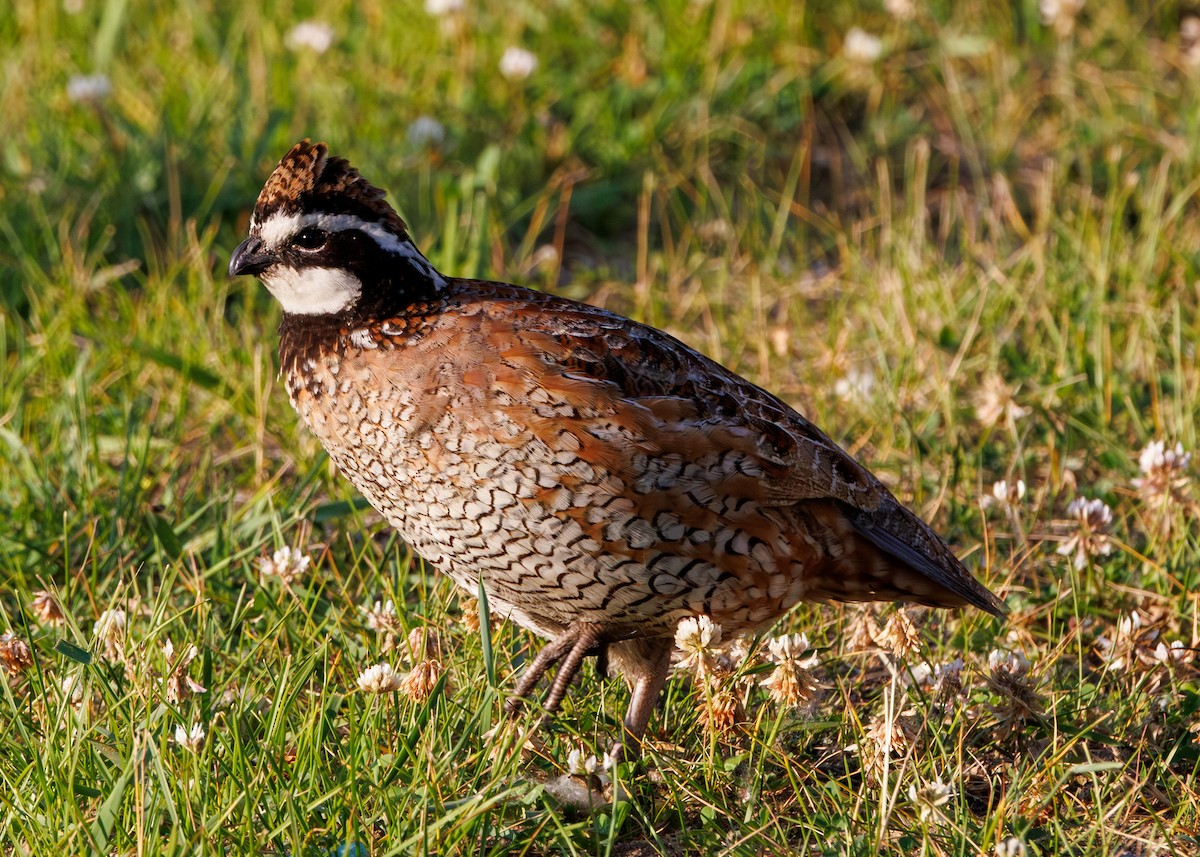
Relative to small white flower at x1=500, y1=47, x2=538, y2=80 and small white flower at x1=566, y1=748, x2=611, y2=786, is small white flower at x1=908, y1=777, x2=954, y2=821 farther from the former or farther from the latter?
small white flower at x1=500, y1=47, x2=538, y2=80

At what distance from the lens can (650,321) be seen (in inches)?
243

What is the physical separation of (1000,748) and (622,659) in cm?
98

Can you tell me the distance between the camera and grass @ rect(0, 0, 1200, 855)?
3529mm

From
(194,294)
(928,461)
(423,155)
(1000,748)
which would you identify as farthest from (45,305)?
(1000,748)

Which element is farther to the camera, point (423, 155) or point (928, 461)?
point (423, 155)

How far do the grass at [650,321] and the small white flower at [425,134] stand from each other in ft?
0.20

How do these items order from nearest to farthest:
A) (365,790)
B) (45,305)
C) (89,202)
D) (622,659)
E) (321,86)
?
(365,790), (622,659), (45,305), (89,202), (321,86)

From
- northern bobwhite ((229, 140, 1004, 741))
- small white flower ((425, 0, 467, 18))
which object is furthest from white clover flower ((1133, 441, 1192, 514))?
small white flower ((425, 0, 467, 18))

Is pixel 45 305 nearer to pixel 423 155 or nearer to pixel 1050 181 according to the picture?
pixel 423 155

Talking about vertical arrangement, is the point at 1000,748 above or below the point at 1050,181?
below

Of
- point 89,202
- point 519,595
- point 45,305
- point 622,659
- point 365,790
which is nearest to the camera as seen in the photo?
point 365,790

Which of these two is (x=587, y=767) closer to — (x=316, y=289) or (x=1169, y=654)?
(x=316, y=289)

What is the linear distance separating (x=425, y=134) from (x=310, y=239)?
9.92 feet

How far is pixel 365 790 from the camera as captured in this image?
3494mm
